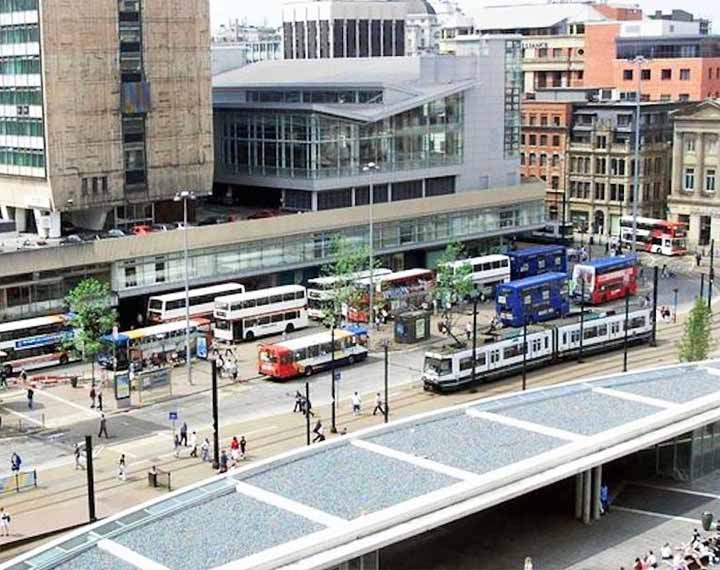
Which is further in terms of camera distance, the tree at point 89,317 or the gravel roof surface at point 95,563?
the tree at point 89,317

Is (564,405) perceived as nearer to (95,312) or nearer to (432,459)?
(432,459)

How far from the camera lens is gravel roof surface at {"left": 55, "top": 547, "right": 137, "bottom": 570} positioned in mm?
34344

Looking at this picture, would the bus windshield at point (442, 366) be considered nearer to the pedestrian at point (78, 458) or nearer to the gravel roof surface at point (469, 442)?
the gravel roof surface at point (469, 442)

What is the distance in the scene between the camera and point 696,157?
116625 millimetres

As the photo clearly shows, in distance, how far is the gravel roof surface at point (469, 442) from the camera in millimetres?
42125

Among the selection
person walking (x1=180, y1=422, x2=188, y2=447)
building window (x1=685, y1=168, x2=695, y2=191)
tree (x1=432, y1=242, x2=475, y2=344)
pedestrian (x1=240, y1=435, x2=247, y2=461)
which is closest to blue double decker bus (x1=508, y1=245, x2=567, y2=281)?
tree (x1=432, y1=242, x2=475, y2=344)

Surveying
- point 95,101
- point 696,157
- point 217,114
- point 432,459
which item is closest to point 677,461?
point 432,459

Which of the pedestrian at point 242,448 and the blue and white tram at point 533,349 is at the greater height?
the blue and white tram at point 533,349

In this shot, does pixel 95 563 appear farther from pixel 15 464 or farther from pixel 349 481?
pixel 15 464

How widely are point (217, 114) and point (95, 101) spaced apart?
19.9 metres

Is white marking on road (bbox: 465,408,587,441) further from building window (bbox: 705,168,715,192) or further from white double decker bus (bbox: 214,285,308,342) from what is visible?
building window (bbox: 705,168,715,192)

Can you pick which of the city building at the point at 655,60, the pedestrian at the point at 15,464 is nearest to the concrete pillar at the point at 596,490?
the pedestrian at the point at 15,464

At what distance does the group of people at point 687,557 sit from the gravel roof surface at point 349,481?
651 cm

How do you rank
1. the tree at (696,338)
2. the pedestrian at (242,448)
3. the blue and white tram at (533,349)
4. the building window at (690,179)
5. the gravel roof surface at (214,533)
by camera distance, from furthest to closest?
the building window at (690,179) → the blue and white tram at (533,349) → the tree at (696,338) → the pedestrian at (242,448) → the gravel roof surface at (214,533)
